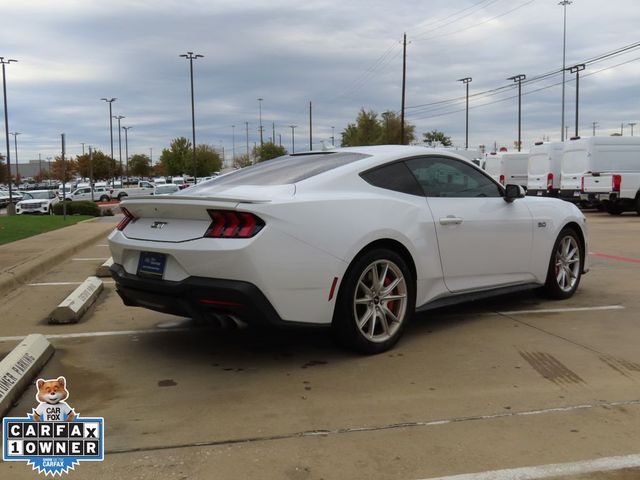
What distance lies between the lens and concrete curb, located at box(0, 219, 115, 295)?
7410 millimetres

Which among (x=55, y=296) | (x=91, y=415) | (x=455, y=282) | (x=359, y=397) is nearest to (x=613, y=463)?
(x=359, y=397)

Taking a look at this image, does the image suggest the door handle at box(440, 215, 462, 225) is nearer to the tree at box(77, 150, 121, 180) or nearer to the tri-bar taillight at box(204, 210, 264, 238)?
the tri-bar taillight at box(204, 210, 264, 238)

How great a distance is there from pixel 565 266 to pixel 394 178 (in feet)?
9.03

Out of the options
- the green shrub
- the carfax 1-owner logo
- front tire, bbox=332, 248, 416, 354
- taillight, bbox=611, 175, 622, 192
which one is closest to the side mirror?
front tire, bbox=332, 248, 416, 354

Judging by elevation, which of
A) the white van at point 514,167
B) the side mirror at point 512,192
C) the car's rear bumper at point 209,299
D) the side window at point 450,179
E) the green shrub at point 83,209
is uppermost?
the white van at point 514,167

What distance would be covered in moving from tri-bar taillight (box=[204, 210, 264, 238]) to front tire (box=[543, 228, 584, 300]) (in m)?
3.68

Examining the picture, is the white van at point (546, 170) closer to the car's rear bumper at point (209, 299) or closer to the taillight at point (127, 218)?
Result: the taillight at point (127, 218)

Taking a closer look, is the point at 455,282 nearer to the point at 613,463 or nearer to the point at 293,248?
the point at 293,248

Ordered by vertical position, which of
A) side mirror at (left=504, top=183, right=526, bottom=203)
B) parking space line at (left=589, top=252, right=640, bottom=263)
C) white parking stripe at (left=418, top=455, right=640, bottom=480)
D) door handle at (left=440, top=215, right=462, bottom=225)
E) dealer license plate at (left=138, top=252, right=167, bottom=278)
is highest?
side mirror at (left=504, top=183, right=526, bottom=203)

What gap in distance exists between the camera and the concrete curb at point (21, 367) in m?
3.66

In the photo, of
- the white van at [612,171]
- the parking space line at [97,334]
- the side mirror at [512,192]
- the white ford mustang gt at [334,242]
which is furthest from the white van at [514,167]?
the parking space line at [97,334]

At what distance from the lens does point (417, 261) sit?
15.9ft

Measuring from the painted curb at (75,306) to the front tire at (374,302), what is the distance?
283 centimetres

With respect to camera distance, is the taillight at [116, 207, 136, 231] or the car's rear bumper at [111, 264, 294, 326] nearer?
the car's rear bumper at [111, 264, 294, 326]
